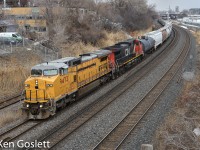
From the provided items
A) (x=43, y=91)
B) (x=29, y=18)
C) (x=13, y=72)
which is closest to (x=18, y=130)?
(x=43, y=91)

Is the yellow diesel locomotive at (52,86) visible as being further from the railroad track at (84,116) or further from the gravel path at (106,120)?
the gravel path at (106,120)

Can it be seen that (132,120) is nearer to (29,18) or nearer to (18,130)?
(18,130)

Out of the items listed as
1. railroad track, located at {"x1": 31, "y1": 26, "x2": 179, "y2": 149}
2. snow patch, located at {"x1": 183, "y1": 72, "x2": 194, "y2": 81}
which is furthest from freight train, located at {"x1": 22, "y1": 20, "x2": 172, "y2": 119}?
snow patch, located at {"x1": 183, "y1": 72, "x2": 194, "y2": 81}

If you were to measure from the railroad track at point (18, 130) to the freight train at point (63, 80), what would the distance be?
0.49 m

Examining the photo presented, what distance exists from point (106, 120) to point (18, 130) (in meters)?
4.43

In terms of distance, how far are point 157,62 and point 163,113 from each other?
17680 mm

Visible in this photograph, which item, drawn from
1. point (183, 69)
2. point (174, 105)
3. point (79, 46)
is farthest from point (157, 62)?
point (174, 105)

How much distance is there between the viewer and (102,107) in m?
18.9

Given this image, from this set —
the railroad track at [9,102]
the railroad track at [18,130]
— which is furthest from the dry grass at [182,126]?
the railroad track at [9,102]

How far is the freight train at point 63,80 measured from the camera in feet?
55.7

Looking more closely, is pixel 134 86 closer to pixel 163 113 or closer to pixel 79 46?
pixel 163 113

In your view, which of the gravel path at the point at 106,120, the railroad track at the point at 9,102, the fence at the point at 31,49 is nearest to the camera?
the gravel path at the point at 106,120

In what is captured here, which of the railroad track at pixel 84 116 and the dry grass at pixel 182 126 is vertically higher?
the dry grass at pixel 182 126

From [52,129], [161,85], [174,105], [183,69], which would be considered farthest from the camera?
[183,69]
